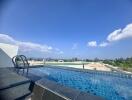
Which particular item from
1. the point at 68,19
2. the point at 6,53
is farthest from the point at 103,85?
the point at 6,53

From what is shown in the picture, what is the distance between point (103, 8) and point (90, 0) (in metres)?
1.01

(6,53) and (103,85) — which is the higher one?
(6,53)

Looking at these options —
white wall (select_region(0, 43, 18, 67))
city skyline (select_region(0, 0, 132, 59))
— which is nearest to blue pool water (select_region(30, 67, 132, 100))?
city skyline (select_region(0, 0, 132, 59))

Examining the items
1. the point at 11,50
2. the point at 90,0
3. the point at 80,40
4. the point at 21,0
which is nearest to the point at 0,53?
the point at 11,50

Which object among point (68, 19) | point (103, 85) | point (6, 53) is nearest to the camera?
point (103, 85)

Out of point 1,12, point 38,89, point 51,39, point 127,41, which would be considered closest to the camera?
point 38,89

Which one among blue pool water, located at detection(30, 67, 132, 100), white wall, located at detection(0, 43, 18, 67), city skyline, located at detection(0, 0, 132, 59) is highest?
city skyline, located at detection(0, 0, 132, 59)

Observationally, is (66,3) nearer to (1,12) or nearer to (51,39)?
(1,12)

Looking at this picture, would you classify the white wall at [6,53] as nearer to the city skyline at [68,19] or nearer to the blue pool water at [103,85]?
the city skyline at [68,19]

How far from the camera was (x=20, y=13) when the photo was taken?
552 centimetres

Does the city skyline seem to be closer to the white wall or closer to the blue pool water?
the white wall

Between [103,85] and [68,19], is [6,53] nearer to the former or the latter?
[68,19]

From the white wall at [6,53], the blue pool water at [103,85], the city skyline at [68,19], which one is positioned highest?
the city skyline at [68,19]

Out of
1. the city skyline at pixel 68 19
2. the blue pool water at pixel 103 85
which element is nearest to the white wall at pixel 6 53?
the city skyline at pixel 68 19
